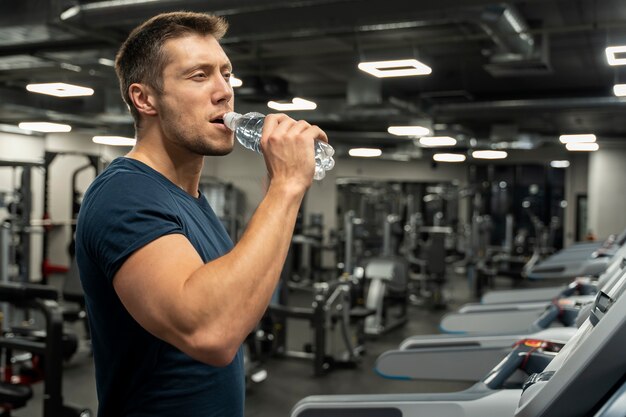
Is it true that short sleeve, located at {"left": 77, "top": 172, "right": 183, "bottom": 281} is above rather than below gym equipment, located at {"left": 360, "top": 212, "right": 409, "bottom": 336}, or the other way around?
above

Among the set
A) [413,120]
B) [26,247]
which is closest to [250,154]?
[413,120]

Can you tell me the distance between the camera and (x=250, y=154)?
12.7 meters

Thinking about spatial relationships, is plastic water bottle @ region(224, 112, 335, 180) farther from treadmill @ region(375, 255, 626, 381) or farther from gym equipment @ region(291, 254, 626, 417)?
treadmill @ region(375, 255, 626, 381)

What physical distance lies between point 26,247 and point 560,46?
6517 millimetres

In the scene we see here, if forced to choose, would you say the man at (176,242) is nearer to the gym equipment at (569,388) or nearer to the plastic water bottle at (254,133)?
the plastic water bottle at (254,133)

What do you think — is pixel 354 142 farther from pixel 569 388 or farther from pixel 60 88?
pixel 569 388

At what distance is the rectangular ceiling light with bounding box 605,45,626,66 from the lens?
444 centimetres

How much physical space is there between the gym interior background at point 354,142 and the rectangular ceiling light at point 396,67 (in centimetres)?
2

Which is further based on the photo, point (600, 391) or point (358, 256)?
point (358, 256)

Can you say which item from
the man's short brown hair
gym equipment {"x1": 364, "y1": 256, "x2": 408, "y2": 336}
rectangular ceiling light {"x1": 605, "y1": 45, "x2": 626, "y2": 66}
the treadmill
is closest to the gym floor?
gym equipment {"x1": 364, "y1": 256, "x2": 408, "y2": 336}

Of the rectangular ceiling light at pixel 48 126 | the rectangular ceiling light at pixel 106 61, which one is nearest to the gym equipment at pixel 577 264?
the rectangular ceiling light at pixel 106 61

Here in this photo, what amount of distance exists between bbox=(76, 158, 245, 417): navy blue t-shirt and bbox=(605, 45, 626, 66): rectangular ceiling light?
4.18 m

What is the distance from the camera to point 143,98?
1.12m

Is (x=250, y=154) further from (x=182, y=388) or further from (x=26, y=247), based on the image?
(x=182, y=388)
